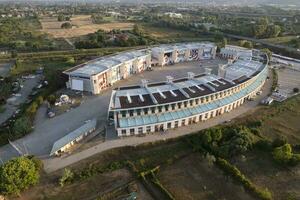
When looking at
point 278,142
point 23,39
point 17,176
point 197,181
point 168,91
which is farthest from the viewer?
point 23,39

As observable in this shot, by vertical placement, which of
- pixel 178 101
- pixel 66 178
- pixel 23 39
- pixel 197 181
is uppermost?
pixel 23 39

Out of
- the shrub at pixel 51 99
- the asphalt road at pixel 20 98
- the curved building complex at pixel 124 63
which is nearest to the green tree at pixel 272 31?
the curved building complex at pixel 124 63

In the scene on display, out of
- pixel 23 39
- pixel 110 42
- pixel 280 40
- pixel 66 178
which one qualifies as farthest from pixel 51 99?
pixel 280 40

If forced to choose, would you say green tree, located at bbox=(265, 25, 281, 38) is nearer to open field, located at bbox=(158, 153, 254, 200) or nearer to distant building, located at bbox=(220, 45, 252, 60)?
distant building, located at bbox=(220, 45, 252, 60)

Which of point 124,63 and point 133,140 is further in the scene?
point 124,63

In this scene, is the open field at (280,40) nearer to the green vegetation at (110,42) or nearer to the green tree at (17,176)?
the green vegetation at (110,42)

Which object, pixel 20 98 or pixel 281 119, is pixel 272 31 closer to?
pixel 281 119

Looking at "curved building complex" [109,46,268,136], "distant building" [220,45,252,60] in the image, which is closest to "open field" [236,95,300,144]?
"curved building complex" [109,46,268,136]

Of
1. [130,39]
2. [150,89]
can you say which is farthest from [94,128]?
[130,39]

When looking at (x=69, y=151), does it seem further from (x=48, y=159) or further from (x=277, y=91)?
(x=277, y=91)
